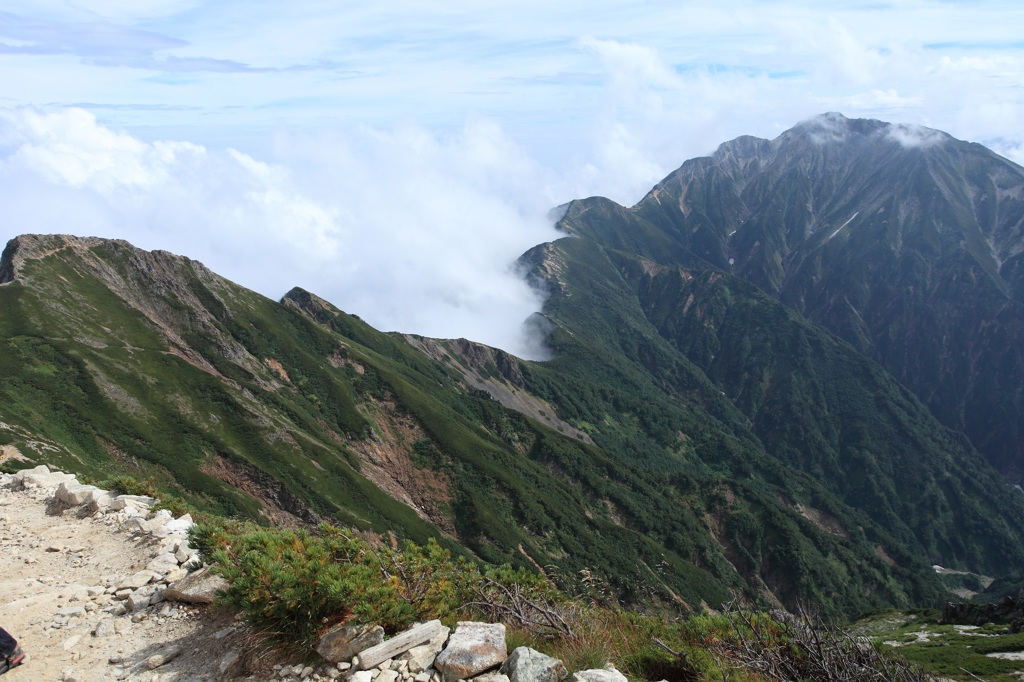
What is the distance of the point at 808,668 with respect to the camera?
54.9 feet

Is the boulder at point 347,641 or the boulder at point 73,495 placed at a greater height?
the boulder at point 73,495

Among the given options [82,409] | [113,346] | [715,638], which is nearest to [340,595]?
[715,638]

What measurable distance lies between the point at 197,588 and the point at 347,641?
547cm

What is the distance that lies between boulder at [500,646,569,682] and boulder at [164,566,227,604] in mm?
7847

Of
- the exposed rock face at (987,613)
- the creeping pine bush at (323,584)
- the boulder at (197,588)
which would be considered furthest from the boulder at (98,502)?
the exposed rock face at (987,613)

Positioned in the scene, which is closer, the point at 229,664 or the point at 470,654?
the point at 470,654

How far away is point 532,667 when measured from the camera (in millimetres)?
13594

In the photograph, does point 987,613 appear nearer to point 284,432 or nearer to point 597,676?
point 597,676

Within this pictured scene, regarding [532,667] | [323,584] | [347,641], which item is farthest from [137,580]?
[532,667]

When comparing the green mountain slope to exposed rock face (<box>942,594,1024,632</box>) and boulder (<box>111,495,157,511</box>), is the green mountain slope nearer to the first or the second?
exposed rock face (<box>942,594,1024,632</box>)

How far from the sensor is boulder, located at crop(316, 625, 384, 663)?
45.9 feet

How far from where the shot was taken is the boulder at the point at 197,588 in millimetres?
16797

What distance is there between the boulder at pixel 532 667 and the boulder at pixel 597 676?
34 centimetres

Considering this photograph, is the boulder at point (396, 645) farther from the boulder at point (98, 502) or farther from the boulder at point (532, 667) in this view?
the boulder at point (98, 502)
